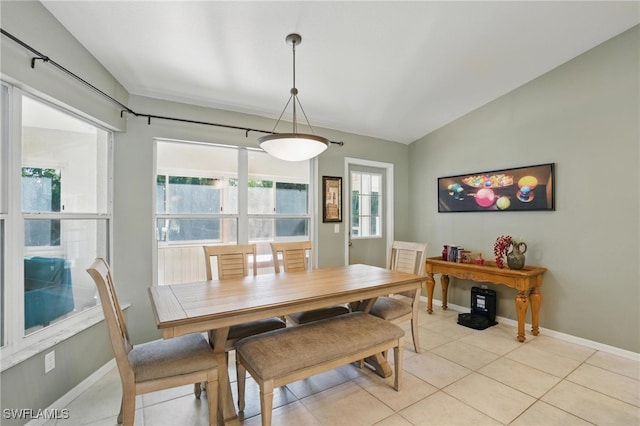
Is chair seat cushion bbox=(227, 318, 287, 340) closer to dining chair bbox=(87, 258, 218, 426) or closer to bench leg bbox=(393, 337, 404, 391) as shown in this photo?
dining chair bbox=(87, 258, 218, 426)

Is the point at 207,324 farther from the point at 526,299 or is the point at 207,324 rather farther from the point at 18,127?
the point at 526,299

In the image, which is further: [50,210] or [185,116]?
[185,116]

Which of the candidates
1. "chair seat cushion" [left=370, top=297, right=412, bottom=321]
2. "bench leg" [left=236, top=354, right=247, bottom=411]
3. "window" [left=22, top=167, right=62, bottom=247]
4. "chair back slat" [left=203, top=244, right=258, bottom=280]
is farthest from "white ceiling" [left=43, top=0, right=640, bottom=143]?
"bench leg" [left=236, top=354, right=247, bottom=411]

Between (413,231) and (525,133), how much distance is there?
2033 millimetres

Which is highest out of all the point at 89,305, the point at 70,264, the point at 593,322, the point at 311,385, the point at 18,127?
the point at 18,127

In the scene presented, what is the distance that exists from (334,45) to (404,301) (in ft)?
7.89

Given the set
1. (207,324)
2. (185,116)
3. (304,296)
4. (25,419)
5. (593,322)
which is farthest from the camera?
(185,116)

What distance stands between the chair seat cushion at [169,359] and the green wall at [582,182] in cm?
349

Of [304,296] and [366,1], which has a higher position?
[366,1]

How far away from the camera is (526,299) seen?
3146 millimetres

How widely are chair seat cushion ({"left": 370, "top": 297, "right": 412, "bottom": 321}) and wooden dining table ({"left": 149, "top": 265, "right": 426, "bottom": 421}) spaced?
13 cm

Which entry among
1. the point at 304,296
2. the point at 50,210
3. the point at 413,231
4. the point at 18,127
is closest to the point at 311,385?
the point at 304,296

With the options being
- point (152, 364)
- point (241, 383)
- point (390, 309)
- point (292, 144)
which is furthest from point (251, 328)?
point (292, 144)

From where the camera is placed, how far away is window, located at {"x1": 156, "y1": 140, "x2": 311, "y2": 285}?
3203 millimetres
